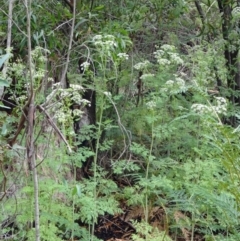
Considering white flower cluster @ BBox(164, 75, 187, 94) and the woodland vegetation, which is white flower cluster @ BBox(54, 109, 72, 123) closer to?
the woodland vegetation

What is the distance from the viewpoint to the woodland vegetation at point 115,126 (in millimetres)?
2436

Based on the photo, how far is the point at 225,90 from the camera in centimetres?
422

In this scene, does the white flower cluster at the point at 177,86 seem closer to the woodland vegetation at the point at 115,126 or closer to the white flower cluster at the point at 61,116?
the woodland vegetation at the point at 115,126

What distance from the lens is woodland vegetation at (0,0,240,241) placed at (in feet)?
7.99

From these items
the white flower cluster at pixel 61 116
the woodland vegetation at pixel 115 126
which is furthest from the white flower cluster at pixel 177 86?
the white flower cluster at pixel 61 116

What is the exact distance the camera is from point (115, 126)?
2895mm

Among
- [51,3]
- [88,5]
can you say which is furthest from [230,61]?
[51,3]

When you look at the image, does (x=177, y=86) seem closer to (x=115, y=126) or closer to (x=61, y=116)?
(x=115, y=126)

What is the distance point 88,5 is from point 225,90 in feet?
5.49

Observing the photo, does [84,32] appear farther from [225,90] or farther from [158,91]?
[225,90]

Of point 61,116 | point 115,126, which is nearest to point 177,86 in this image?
point 115,126

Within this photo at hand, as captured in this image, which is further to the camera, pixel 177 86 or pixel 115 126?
pixel 177 86

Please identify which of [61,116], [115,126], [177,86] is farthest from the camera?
[177,86]

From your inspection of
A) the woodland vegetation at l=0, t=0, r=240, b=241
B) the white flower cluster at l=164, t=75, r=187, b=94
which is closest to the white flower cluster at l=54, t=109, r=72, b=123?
the woodland vegetation at l=0, t=0, r=240, b=241
